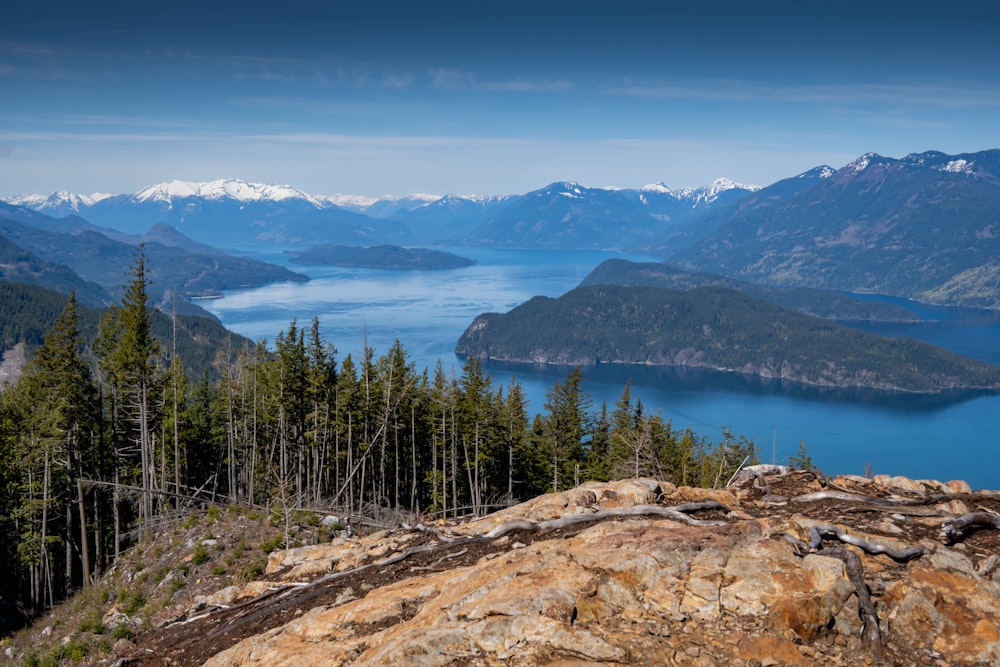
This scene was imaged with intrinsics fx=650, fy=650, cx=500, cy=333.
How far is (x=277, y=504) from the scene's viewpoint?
24016 mm

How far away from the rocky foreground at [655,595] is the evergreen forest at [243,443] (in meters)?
9.78

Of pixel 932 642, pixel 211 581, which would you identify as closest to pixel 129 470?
pixel 211 581

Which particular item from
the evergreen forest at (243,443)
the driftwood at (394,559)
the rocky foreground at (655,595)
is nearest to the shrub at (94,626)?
the rocky foreground at (655,595)

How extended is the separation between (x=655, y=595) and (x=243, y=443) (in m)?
40.4

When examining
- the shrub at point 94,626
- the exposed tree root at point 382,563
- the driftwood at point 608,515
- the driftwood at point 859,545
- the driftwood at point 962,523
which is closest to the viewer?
the driftwood at point 859,545

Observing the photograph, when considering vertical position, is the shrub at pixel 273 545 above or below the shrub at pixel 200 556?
above

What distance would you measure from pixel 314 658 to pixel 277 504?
1647 cm

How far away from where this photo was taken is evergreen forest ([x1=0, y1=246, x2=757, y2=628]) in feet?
99.1

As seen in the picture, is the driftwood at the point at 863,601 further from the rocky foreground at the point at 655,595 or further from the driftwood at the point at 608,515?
the driftwood at the point at 608,515

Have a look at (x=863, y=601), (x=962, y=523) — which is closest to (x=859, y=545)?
(x=863, y=601)

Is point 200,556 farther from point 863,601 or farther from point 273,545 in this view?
point 863,601

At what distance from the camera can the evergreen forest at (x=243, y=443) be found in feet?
99.1

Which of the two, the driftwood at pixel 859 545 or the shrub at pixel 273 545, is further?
the shrub at pixel 273 545

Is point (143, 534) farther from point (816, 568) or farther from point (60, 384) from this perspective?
point (816, 568)
